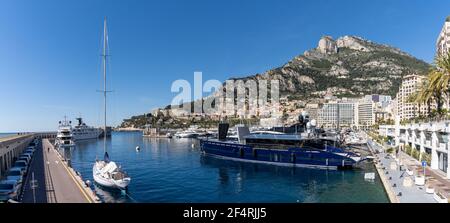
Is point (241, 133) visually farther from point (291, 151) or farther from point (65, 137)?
point (65, 137)

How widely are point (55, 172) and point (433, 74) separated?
4344cm

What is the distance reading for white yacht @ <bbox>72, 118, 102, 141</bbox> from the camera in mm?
122000

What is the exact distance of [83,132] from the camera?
126500mm

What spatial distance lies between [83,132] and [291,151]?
107745 mm

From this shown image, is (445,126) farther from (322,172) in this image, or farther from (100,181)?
(100,181)

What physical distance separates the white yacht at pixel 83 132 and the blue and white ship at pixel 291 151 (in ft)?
291

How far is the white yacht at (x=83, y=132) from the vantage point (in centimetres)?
12200

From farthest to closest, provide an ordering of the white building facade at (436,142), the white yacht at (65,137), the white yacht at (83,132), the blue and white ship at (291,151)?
the white yacht at (83,132) → the white yacht at (65,137) → the blue and white ship at (291,151) → the white building facade at (436,142)

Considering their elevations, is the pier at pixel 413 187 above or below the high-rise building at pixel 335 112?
below

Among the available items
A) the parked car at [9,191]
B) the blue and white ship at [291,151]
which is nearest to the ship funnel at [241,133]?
the blue and white ship at [291,151]

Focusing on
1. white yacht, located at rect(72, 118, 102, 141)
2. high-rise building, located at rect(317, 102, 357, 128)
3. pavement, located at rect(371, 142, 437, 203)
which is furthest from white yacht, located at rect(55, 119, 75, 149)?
high-rise building, located at rect(317, 102, 357, 128)

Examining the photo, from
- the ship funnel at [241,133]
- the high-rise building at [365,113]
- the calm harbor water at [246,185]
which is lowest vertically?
the calm harbor water at [246,185]

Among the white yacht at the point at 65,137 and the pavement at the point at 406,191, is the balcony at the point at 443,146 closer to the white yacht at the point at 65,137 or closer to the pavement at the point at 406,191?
the pavement at the point at 406,191
